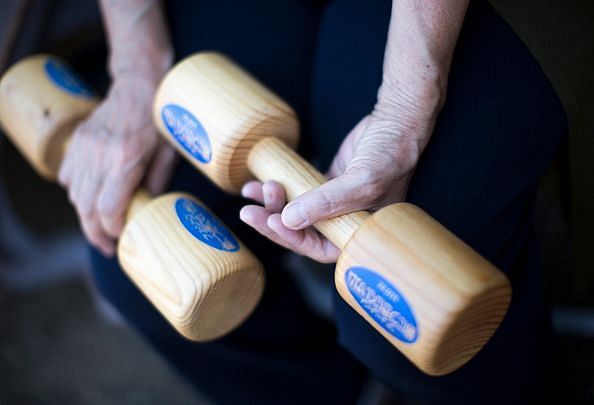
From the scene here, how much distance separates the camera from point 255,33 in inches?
32.8

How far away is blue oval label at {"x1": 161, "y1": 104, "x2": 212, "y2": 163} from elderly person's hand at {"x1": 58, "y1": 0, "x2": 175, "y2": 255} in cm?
8

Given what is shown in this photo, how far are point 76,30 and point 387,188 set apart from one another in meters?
0.79

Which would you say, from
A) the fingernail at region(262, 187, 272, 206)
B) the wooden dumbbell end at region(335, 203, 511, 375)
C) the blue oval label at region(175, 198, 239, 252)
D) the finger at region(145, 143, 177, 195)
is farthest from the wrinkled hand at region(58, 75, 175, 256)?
the wooden dumbbell end at region(335, 203, 511, 375)

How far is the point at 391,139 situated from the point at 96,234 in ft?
1.32

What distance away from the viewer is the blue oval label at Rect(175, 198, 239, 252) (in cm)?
65

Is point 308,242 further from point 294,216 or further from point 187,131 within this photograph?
point 187,131

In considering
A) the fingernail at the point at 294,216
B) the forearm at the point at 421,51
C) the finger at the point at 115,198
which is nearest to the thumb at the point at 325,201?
the fingernail at the point at 294,216

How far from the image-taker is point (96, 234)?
80 cm

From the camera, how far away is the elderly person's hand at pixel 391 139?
→ 0.58 m

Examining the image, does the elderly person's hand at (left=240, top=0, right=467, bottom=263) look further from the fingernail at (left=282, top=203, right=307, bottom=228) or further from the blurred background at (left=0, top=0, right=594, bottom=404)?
the blurred background at (left=0, top=0, right=594, bottom=404)

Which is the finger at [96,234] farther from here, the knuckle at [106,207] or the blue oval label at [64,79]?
the blue oval label at [64,79]

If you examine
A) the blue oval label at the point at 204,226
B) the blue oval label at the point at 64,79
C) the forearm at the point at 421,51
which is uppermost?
the forearm at the point at 421,51

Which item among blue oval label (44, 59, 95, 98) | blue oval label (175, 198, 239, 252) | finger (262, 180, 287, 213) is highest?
finger (262, 180, 287, 213)

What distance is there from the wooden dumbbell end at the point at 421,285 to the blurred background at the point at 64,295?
416 millimetres
